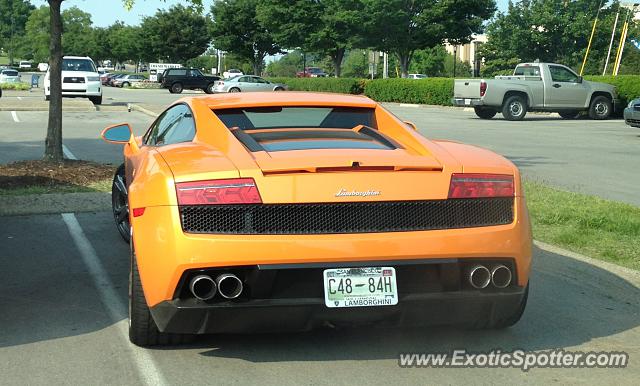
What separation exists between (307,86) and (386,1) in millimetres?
8042

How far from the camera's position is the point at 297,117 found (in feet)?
18.0

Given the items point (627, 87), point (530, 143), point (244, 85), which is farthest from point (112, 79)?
point (530, 143)

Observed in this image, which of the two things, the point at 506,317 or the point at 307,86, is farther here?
the point at 307,86

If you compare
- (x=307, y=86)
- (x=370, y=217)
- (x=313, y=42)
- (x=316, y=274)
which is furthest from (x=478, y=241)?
(x=313, y=42)

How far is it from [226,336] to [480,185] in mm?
1687

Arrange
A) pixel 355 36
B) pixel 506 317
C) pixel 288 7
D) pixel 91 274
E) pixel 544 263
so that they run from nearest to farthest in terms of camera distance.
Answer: pixel 506 317, pixel 91 274, pixel 544 263, pixel 355 36, pixel 288 7

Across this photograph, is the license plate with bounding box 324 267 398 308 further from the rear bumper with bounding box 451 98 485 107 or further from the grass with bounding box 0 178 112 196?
the rear bumper with bounding box 451 98 485 107

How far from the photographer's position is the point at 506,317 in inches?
173

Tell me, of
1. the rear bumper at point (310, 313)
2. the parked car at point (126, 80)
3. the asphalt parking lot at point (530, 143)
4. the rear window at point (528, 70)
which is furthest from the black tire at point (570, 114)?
the parked car at point (126, 80)

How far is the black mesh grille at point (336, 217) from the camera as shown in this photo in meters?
3.84

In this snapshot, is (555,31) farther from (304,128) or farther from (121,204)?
(304,128)

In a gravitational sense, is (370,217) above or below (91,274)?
above

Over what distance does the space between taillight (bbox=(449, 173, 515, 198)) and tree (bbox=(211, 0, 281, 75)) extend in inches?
2610

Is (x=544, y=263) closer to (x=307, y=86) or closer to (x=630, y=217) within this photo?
(x=630, y=217)
